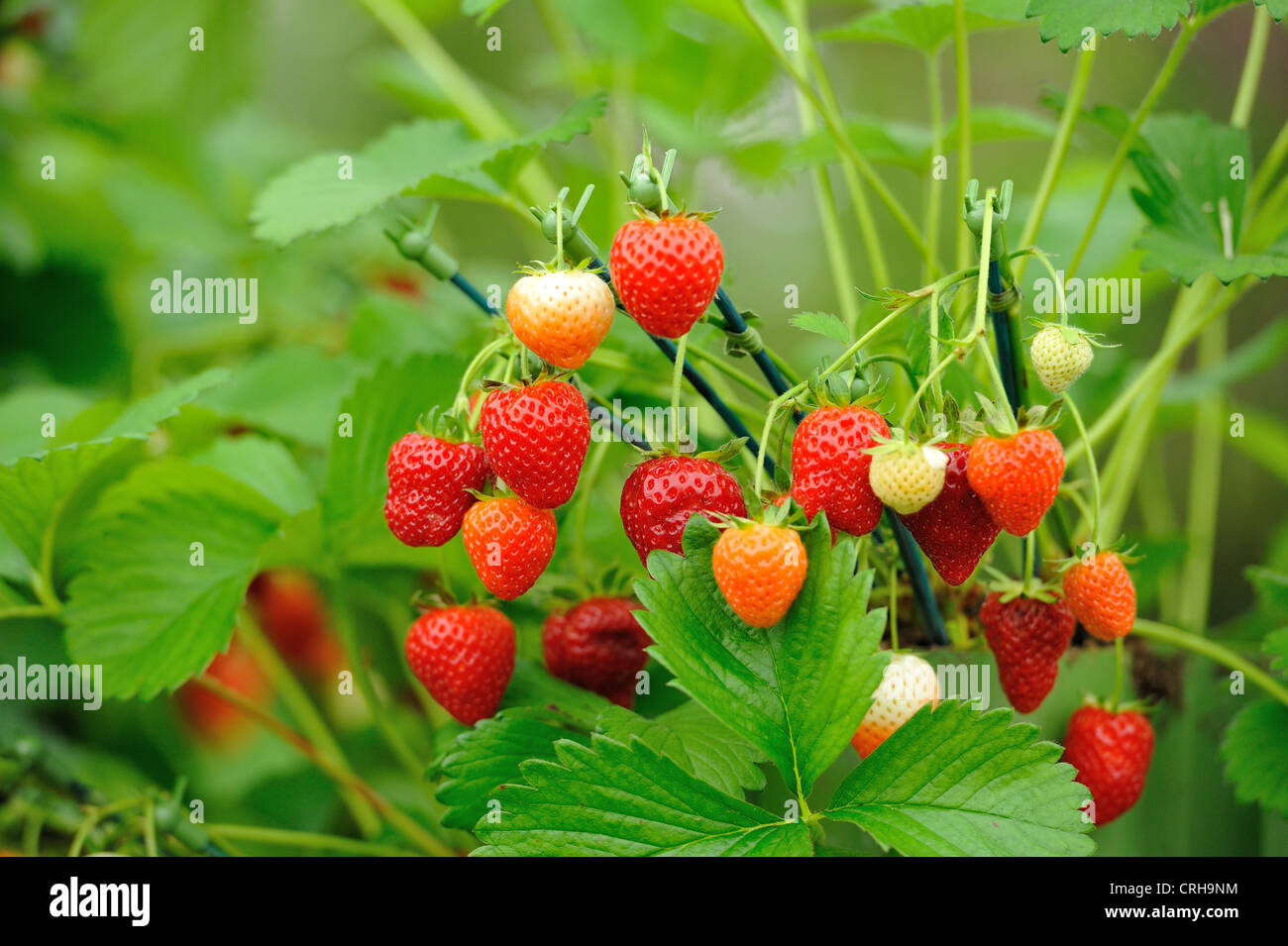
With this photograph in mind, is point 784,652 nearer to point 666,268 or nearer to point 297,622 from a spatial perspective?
point 666,268

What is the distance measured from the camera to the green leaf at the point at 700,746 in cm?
48

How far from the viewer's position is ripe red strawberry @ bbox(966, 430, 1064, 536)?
1.29 feet

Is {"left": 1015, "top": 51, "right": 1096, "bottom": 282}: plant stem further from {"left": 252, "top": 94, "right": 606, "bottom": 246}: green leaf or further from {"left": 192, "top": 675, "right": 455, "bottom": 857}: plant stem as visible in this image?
{"left": 192, "top": 675, "right": 455, "bottom": 857}: plant stem

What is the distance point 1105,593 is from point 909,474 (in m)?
0.15

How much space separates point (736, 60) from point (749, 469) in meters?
0.75

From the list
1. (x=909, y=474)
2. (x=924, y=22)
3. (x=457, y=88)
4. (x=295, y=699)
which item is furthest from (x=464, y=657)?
(x=457, y=88)

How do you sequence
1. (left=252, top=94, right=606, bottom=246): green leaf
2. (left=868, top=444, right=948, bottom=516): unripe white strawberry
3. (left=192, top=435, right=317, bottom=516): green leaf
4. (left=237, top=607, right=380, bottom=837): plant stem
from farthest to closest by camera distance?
1. (left=237, top=607, right=380, bottom=837): plant stem
2. (left=192, top=435, right=317, bottom=516): green leaf
3. (left=252, top=94, right=606, bottom=246): green leaf
4. (left=868, top=444, right=948, bottom=516): unripe white strawberry

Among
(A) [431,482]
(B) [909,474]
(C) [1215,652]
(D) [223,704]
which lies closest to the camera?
(B) [909,474]

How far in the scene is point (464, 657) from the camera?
536mm

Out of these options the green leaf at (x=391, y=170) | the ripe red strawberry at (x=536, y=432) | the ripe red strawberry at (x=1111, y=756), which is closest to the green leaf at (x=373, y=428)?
the green leaf at (x=391, y=170)

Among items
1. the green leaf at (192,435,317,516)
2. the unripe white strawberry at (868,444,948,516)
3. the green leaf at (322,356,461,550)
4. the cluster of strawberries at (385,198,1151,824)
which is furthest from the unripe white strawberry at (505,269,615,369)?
the green leaf at (192,435,317,516)

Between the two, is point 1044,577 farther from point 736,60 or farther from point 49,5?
point 49,5

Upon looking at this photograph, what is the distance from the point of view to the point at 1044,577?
562mm

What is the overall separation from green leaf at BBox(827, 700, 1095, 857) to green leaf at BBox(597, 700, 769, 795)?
2.0 inches
